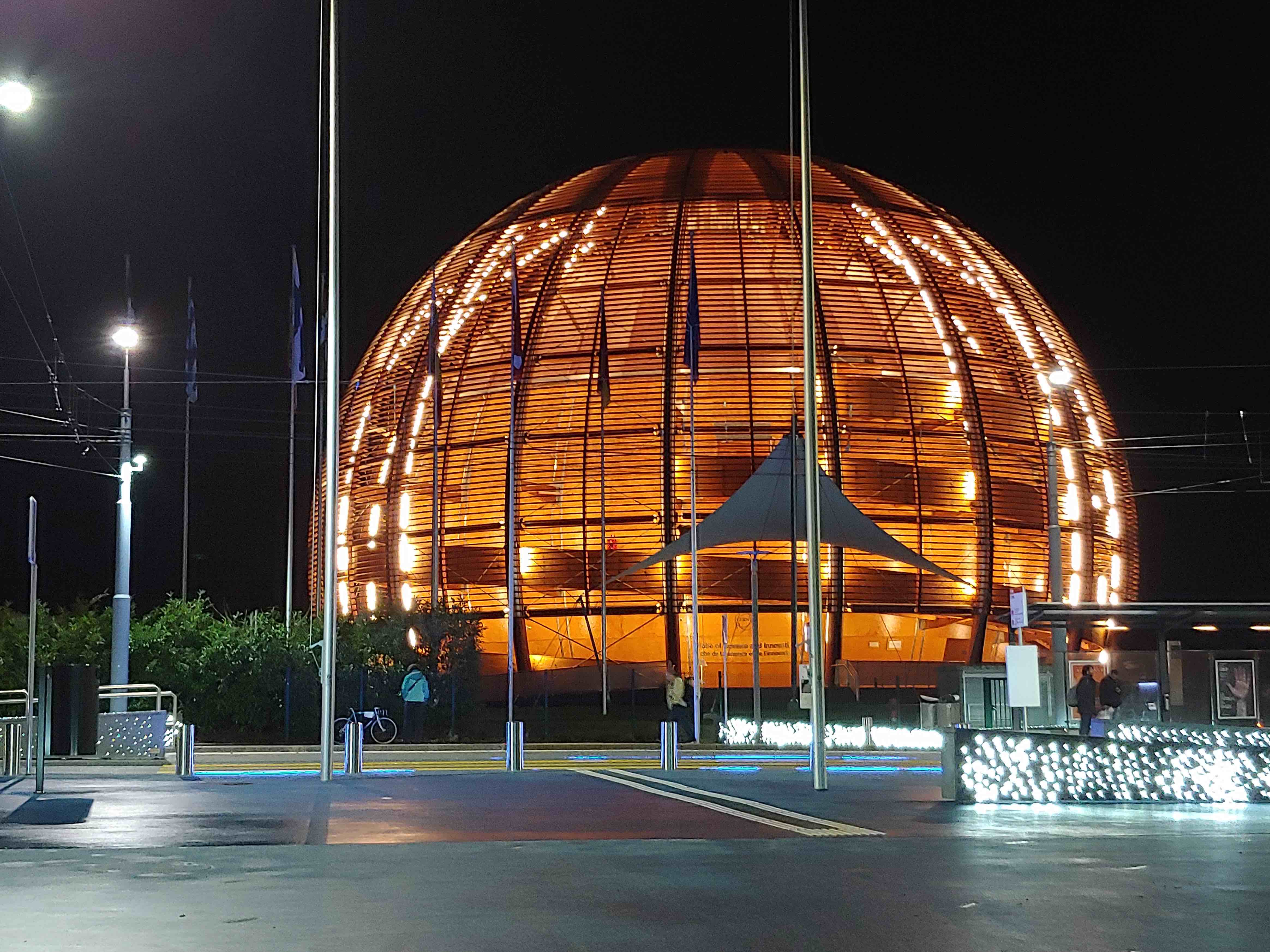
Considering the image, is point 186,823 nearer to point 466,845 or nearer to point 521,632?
point 466,845

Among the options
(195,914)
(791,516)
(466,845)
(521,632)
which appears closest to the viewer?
(195,914)

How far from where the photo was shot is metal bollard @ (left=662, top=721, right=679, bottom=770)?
913 inches

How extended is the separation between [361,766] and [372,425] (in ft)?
133

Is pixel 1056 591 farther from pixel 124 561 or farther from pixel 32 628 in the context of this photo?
pixel 32 628

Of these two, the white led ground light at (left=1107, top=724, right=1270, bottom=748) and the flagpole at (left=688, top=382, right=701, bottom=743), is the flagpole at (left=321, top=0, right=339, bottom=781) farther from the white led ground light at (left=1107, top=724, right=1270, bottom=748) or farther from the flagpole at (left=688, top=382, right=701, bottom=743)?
the flagpole at (left=688, top=382, right=701, bottom=743)

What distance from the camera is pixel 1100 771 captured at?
16.2 metres

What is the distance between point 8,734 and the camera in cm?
2277

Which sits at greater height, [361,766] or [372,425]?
[372,425]

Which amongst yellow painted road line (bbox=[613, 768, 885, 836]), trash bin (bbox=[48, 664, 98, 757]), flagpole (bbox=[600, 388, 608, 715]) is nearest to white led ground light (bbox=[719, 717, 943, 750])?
flagpole (bbox=[600, 388, 608, 715])

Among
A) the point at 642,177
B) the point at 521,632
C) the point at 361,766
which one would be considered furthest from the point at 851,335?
the point at 361,766

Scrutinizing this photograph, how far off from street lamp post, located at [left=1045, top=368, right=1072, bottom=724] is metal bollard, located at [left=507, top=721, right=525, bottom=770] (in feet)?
35.1

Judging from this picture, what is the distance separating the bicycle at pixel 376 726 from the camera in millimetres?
35312

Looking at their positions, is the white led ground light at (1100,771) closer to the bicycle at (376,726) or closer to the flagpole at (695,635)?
the flagpole at (695,635)

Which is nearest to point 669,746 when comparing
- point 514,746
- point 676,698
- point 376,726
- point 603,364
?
point 514,746
